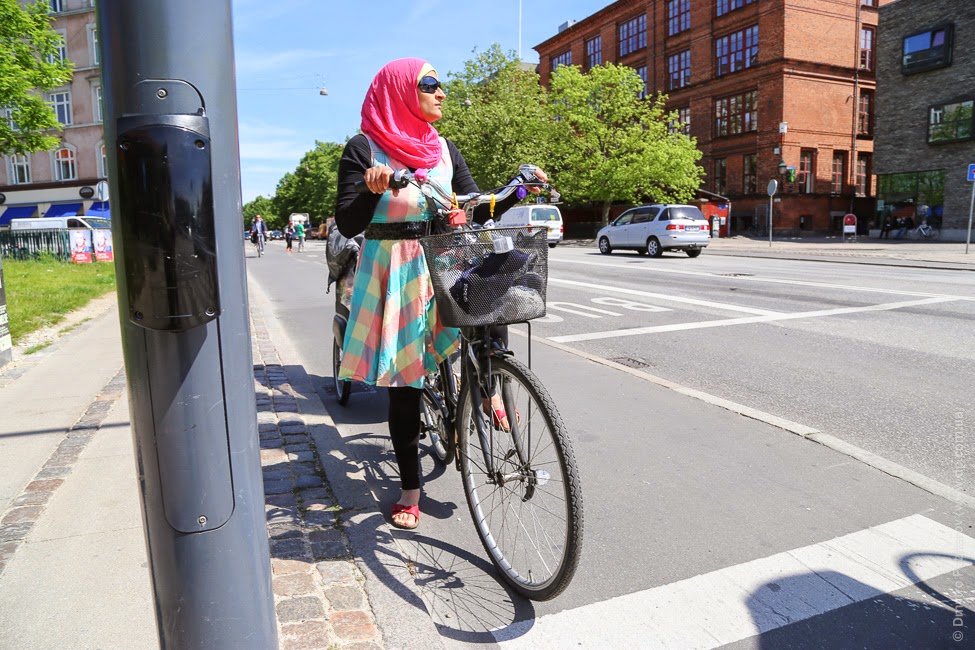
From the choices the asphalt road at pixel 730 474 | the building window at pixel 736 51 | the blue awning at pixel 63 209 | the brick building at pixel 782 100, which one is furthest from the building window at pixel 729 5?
the blue awning at pixel 63 209

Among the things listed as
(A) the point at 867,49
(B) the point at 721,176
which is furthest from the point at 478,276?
(A) the point at 867,49

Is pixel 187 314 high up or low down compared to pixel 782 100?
down

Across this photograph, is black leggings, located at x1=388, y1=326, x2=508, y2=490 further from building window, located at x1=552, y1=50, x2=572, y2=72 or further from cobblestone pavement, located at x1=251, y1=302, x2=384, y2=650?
building window, located at x1=552, y1=50, x2=572, y2=72

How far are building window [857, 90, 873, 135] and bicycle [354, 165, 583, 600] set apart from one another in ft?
161

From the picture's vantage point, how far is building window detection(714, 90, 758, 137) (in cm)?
4316

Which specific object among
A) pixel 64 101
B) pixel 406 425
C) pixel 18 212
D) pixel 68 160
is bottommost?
pixel 406 425

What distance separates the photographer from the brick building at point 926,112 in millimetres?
32594

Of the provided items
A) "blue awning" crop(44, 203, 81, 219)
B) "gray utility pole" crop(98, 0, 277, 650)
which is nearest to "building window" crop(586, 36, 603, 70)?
"blue awning" crop(44, 203, 81, 219)

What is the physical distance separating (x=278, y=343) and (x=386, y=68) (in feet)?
19.0

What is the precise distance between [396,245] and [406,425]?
0.80m

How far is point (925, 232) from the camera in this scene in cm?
3366

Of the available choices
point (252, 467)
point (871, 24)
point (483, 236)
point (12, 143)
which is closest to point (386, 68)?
point (483, 236)

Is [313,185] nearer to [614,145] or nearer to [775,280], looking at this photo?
[614,145]

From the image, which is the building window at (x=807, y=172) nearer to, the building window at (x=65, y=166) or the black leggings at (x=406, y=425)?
the black leggings at (x=406, y=425)
